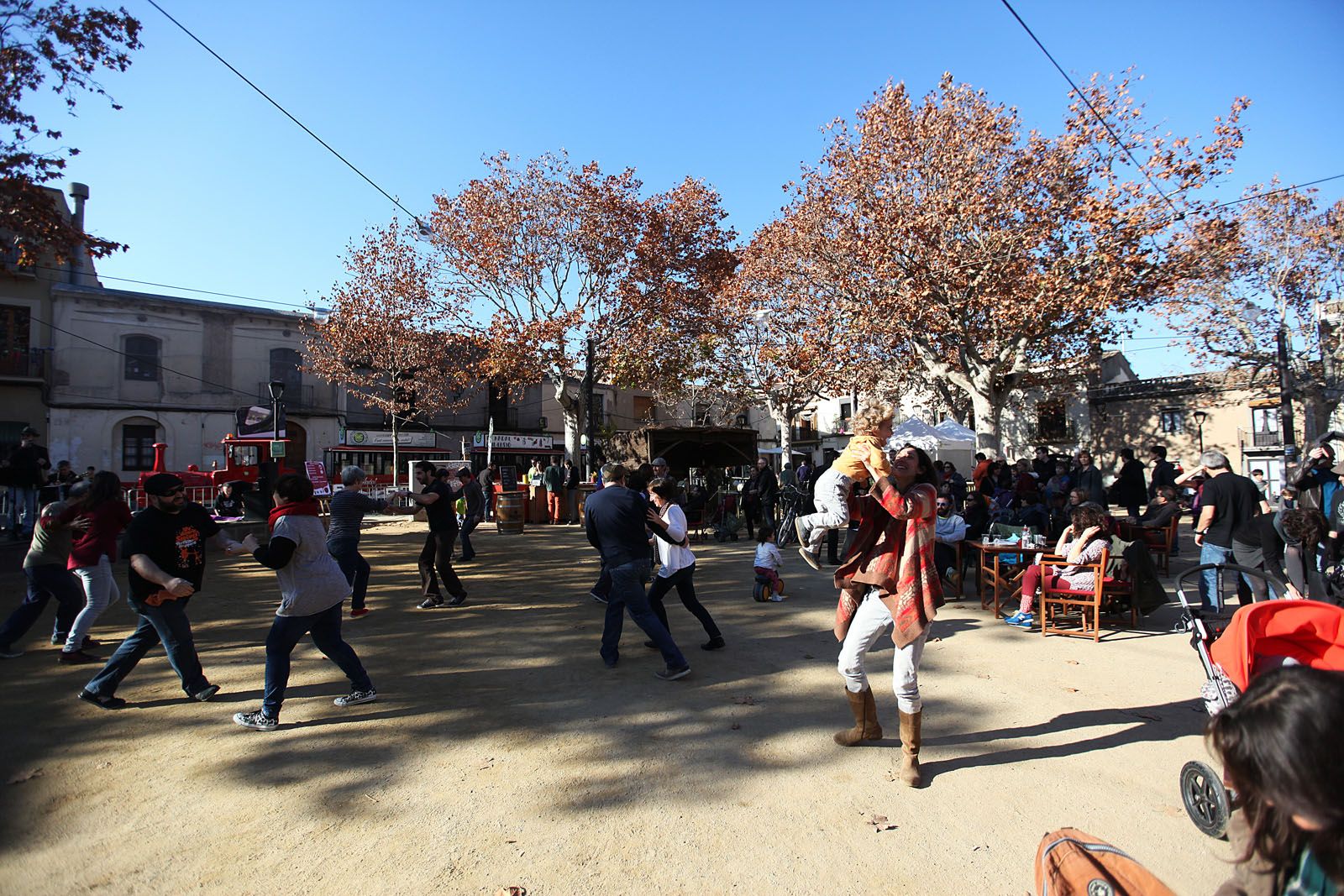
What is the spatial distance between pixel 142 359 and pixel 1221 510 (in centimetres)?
3046

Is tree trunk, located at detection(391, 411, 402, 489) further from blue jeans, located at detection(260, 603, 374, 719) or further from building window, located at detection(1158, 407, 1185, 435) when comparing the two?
building window, located at detection(1158, 407, 1185, 435)

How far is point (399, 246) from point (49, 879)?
24.3 metres

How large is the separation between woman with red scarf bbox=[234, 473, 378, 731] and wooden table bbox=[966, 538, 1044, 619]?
18.4 ft

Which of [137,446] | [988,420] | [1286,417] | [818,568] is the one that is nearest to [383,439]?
[137,446]

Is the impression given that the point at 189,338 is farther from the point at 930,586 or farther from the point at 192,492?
the point at 930,586

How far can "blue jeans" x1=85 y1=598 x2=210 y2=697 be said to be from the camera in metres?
4.22

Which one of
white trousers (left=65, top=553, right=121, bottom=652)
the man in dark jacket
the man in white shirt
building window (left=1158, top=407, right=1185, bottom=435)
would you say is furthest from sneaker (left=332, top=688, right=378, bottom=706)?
building window (left=1158, top=407, right=1185, bottom=435)

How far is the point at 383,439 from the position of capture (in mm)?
30172

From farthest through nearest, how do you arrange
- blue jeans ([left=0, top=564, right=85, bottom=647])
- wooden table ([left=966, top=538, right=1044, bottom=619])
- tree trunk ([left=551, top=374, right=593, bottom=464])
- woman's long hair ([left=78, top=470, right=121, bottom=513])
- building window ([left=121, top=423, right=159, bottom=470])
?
1. building window ([left=121, top=423, right=159, bottom=470])
2. tree trunk ([left=551, top=374, right=593, bottom=464])
3. wooden table ([left=966, top=538, right=1044, bottom=619])
4. blue jeans ([left=0, top=564, right=85, bottom=647])
5. woman's long hair ([left=78, top=470, right=121, bottom=513])

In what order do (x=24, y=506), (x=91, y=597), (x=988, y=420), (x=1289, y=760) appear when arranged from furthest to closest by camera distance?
1. (x=988, y=420)
2. (x=24, y=506)
3. (x=91, y=597)
4. (x=1289, y=760)

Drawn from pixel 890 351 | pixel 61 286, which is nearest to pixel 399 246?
pixel 61 286

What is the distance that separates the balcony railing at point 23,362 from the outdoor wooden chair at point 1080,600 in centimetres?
2953

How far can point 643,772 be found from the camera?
3488 millimetres

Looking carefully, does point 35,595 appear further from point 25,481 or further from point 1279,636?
point 1279,636
